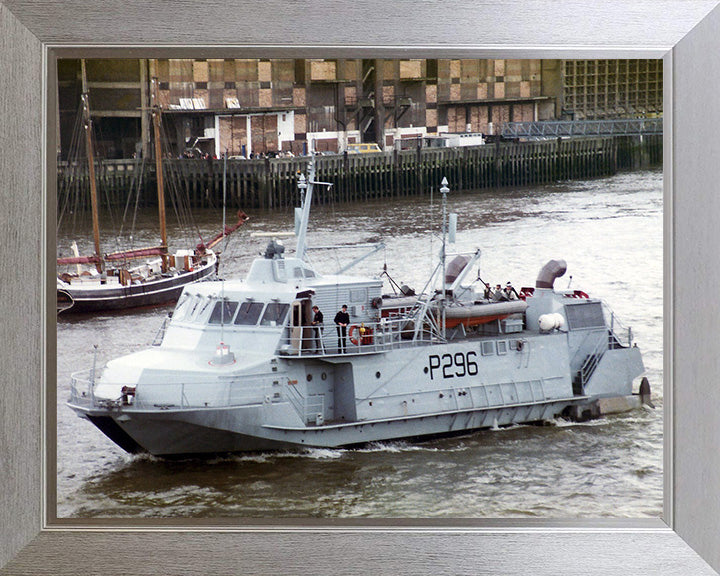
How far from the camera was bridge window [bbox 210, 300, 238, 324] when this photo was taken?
747 cm

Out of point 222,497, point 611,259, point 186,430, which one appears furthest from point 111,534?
point 611,259

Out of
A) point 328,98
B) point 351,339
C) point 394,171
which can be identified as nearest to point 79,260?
point 328,98

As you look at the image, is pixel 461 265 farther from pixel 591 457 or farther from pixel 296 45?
pixel 296 45

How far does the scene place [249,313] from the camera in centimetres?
827

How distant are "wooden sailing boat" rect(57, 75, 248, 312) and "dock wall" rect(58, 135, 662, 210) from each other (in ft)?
0.66

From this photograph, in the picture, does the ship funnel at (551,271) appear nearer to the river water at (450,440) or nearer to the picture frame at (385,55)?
the river water at (450,440)

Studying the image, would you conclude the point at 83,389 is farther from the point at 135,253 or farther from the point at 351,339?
the point at 351,339

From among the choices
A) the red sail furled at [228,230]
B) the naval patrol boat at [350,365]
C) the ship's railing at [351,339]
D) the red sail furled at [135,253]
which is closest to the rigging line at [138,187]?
the red sail furled at [135,253]

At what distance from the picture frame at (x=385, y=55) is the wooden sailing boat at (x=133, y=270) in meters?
0.35

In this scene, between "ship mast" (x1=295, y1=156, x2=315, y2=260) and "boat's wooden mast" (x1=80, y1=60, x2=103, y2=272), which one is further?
"ship mast" (x1=295, y1=156, x2=315, y2=260)

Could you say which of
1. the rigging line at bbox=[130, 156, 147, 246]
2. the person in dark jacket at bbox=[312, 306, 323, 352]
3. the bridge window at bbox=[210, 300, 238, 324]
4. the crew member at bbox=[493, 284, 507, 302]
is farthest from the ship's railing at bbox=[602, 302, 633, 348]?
the rigging line at bbox=[130, 156, 147, 246]

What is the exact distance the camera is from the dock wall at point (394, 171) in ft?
20.9

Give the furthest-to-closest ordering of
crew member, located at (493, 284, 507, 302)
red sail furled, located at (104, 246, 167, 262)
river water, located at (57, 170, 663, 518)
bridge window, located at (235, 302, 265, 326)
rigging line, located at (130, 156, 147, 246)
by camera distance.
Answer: bridge window, located at (235, 302, 265, 326) < crew member, located at (493, 284, 507, 302) < red sail furled, located at (104, 246, 167, 262) < rigging line, located at (130, 156, 147, 246) < river water, located at (57, 170, 663, 518)

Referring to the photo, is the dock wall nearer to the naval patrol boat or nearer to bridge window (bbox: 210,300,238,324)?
the naval patrol boat
